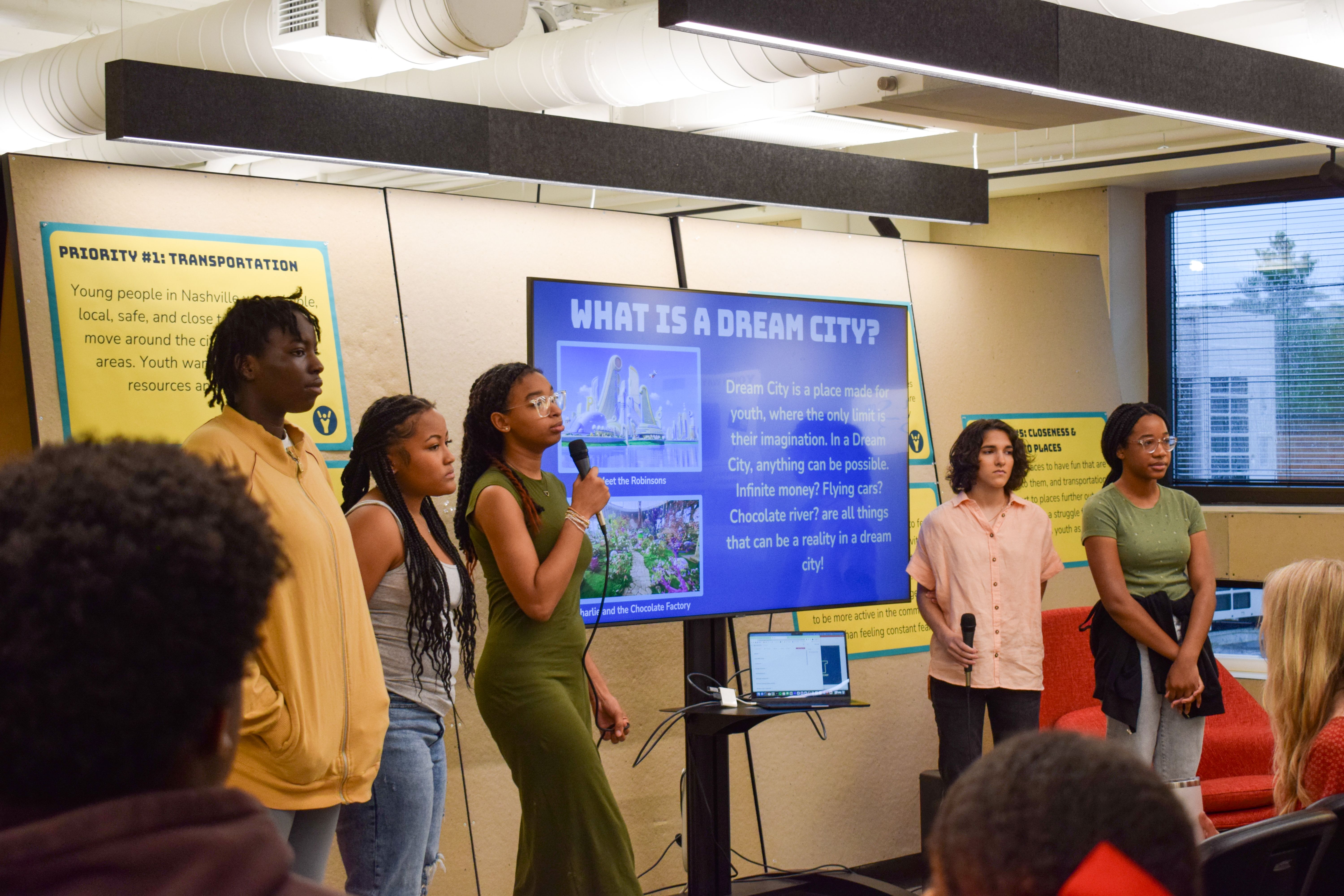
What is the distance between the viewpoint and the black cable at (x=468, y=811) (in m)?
4.02

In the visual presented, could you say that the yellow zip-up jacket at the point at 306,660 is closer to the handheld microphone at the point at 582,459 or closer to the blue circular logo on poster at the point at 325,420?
the handheld microphone at the point at 582,459

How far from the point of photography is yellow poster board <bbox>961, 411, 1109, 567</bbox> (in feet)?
18.3

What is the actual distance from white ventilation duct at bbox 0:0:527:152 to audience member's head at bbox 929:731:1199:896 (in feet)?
10.2

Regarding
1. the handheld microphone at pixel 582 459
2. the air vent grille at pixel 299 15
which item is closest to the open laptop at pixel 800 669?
the handheld microphone at pixel 582 459

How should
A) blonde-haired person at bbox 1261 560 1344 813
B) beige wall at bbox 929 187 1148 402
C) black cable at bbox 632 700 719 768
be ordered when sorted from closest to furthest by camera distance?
blonde-haired person at bbox 1261 560 1344 813 → black cable at bbox 632 700 719 768 → beige wall at bbox 929 187 1148 402

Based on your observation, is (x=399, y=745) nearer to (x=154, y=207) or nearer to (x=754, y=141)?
(x=154, y=207)

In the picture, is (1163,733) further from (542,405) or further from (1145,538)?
(542,405)

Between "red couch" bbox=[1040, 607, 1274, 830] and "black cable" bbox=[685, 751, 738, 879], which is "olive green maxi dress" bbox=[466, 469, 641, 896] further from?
"red couch" bbox=[1040, 607, 1274, 830]

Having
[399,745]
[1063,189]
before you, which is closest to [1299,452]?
[1063,189]

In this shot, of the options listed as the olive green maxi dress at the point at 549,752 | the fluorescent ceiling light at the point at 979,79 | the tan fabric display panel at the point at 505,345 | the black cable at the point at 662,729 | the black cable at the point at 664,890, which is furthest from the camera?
the black cable at the point at 664,890

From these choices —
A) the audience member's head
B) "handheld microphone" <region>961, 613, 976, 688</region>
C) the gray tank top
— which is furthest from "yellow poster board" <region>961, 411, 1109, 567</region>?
the audience member's head

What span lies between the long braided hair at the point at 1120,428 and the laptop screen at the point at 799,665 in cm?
121

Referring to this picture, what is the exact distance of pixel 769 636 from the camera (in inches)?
146

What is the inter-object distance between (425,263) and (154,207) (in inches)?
32.9
